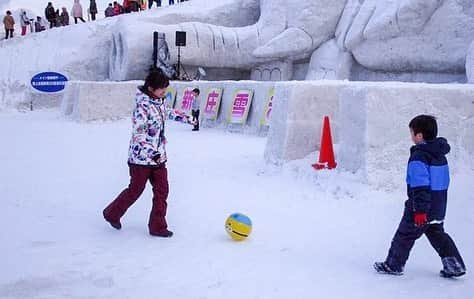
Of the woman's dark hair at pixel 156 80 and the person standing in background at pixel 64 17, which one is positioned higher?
the person standing in background at pixel 64 17

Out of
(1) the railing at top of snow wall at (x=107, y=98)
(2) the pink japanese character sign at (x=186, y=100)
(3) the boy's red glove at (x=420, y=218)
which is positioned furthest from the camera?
(2) the pink japanese character sign at (x=186, y=100)

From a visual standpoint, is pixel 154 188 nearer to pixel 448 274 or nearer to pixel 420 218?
pixel 420 218

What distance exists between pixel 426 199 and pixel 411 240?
12.9 inches

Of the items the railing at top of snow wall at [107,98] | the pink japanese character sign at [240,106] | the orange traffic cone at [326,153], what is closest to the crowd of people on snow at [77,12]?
the railing at top of snow wall at [107,98]

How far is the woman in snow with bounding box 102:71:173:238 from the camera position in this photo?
4.06m

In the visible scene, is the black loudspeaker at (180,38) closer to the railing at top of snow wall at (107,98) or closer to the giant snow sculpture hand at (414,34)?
the railing at top of snow wall at (107,98)

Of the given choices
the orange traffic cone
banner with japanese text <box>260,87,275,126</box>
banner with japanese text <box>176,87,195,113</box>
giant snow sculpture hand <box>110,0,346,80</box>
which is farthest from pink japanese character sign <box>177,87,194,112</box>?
the orange traffic cone

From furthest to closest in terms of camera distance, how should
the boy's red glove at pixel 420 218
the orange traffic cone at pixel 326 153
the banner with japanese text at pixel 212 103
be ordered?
the banner with japanese text at pixel 212 103 < the orange traffic cone at pixel 326 153 < the boy's red glove at pixel 420 218

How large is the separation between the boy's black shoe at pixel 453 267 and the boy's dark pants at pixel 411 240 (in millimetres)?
19

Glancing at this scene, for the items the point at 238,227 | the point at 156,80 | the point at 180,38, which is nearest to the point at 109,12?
the point at 180,38

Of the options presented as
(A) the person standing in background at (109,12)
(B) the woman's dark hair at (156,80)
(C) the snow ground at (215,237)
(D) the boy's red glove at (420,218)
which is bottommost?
(C) the snow ground at (215,237)

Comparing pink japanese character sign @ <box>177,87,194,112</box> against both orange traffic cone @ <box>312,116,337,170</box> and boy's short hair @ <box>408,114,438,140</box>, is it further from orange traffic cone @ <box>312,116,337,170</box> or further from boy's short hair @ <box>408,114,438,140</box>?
boy's short hair @ <box>408,114,438,140</box>

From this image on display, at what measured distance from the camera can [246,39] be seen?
1805 centimetres

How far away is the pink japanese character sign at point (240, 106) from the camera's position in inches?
452
